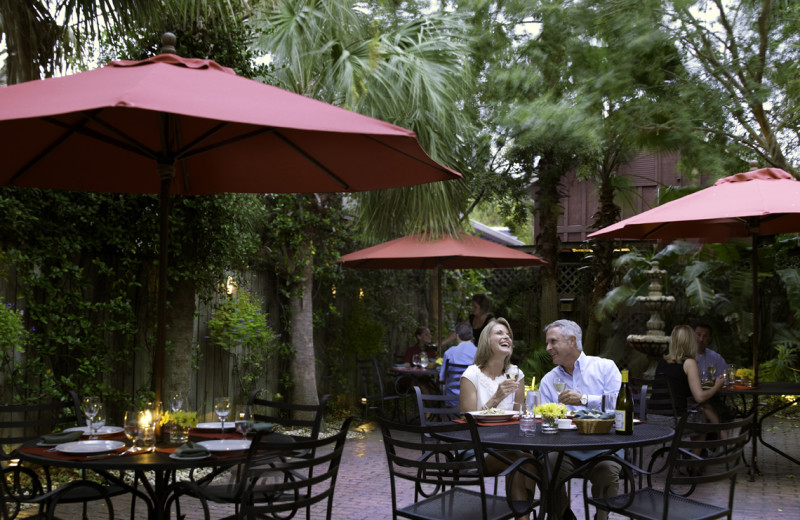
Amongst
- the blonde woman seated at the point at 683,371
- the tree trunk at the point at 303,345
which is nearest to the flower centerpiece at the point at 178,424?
the blonde woman seated at the point at 683,371

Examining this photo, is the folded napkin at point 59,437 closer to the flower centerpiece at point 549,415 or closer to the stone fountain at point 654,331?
the flower centerpiece at point 549,415

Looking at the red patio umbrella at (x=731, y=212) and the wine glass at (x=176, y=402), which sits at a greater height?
the red patio umbrella at (x=731, y=212)

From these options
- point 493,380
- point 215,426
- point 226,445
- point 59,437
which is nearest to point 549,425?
point 493,380

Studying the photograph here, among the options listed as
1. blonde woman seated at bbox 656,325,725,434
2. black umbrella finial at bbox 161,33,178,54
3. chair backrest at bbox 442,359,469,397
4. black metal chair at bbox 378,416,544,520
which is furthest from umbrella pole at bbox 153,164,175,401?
blonde woman seated at bbox 656,325,725,434

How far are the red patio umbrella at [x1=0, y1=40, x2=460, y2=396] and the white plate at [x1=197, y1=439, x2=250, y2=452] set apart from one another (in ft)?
1.67

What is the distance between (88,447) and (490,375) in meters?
2.71

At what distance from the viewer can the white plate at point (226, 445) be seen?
3.67m

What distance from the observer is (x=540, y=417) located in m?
4.78

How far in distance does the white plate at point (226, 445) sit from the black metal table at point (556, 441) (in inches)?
43.8

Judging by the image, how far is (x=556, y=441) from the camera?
4.02 meters

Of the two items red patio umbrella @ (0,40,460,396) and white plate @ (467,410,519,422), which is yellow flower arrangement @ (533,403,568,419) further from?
red patio umbrella @ (0,40,460,396)

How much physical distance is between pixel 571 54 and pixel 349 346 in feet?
17.2

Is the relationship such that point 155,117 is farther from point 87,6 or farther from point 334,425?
point 334,425

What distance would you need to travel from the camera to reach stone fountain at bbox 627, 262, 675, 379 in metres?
10.8
